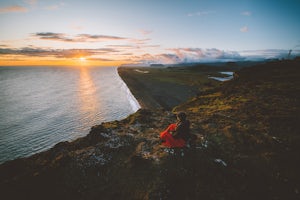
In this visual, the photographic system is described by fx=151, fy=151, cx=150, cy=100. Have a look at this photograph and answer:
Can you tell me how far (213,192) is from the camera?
23.0ft

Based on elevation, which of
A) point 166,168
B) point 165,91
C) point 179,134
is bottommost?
point 165,91

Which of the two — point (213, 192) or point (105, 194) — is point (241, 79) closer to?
point (213, 192)

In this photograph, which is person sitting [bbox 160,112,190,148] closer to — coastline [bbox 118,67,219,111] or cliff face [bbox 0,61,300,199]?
cliff face [bbox 0,61,300,199]

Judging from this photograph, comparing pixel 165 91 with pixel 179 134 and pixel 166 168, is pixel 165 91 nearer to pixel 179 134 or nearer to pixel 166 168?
pixel 179 134

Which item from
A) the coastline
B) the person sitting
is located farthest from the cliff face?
the coastline

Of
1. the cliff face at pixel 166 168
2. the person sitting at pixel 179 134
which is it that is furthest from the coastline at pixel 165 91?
the person sitting at pixel 179 134

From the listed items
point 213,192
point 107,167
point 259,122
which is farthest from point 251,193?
point 259,122

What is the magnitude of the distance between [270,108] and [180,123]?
14.4m

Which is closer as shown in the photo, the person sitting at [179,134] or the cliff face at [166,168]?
the cliff face at [166,168]

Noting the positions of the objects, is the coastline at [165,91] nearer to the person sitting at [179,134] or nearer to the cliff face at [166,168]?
the cliff face at [166,168]

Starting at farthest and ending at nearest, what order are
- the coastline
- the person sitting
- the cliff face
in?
the coastline
the person sitting
the cliff face

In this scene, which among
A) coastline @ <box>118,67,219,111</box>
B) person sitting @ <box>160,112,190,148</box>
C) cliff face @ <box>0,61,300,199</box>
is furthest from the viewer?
coastline @ <box>118,67,219,111</box>

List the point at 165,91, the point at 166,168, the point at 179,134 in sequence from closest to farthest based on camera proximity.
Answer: the point at 166,168, the point at 179,134, the point at 165,91

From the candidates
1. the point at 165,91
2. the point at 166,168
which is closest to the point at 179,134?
the point at 166,168
